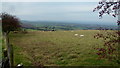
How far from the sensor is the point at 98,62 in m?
A: 11.3

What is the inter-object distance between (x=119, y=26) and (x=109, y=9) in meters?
0.60

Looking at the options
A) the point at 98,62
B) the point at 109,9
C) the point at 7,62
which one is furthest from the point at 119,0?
the point at 7,62

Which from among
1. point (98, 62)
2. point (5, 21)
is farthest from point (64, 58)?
point (5, 21)

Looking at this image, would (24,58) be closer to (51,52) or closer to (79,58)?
(51,52)

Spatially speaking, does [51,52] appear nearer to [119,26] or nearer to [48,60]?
[48,60]

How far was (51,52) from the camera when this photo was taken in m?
15.1

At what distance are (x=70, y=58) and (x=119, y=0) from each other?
8.19 metres

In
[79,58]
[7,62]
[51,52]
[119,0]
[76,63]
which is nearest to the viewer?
[119,0]

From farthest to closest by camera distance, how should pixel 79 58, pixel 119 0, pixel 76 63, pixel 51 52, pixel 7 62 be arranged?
pixel 51 52
pixel 79 58
pixel 76 63
pixel 7 62
pixel 119 0

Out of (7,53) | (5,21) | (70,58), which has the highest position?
(5,21)

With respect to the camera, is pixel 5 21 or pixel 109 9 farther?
pixel 5 21

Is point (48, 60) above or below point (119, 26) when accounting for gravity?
below

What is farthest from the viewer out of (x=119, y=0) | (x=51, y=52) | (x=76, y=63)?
(x=51, y=52)

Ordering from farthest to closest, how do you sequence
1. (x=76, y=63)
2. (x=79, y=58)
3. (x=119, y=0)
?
(x=79, y=58), (x=76, y=63), (x=119, y=0)
